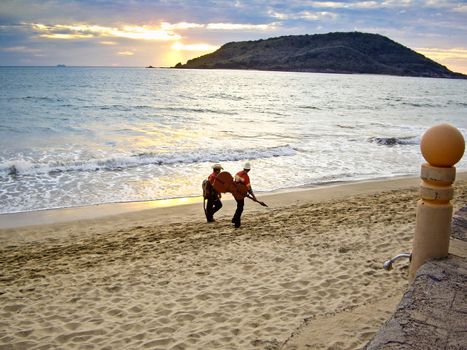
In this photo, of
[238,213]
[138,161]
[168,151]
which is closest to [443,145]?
[238,213]

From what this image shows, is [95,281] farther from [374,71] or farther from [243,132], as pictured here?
[374,71]

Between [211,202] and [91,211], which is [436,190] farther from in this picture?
[91,211]

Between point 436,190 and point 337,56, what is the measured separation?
181 m

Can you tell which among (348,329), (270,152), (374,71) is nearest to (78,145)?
(270,152)

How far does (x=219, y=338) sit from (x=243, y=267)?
6.62ft

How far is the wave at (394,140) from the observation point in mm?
23825

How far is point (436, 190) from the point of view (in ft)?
10.2

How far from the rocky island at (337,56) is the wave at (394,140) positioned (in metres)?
150

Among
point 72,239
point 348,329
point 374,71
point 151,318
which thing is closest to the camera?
point 348,329

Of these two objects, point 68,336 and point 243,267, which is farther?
point 243,267

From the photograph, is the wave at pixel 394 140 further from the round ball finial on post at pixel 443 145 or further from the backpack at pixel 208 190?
the round ball finial on post at pixel 443 145

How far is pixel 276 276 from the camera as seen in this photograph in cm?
602

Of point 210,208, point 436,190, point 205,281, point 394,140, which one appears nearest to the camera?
point 436,190

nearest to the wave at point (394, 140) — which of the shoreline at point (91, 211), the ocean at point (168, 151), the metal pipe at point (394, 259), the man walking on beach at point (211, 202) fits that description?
the ocean at point (168, 151)
